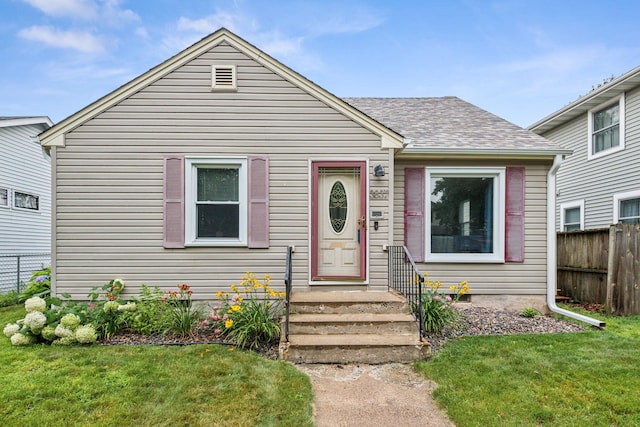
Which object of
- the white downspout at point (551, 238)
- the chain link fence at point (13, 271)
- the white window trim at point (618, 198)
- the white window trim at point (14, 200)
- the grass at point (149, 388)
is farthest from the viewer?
the white window trim at point (14, 200)

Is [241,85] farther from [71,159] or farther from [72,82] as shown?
[72,82]

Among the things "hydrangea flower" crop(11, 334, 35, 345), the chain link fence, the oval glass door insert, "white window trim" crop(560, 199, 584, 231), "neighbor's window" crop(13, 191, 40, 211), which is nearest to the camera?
"hydrangea flower" crop(11, 334, 35, 345)

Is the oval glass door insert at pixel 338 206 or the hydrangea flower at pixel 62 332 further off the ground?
the oval glass door insert at pixel 338 206

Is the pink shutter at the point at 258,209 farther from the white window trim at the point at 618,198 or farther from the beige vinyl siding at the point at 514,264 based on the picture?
the white window trim at the point at 618,198

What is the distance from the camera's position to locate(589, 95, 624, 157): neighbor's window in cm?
884

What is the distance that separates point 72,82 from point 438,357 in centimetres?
1606

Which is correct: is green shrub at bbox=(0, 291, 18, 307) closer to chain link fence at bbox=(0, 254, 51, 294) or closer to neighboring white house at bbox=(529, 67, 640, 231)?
chain link fence at bbox=(0, 254, 51, 294)

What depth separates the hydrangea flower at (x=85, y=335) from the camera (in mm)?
4453

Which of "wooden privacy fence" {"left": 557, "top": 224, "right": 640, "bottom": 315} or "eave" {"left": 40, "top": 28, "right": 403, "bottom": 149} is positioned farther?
"wooden privacy fence" {"left": 557, "top": 224, "right": 640, "bottom": 315}

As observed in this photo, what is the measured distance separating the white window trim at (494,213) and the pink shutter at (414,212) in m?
0.10

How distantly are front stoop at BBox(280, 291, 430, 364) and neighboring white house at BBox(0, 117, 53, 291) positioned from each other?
9.75m


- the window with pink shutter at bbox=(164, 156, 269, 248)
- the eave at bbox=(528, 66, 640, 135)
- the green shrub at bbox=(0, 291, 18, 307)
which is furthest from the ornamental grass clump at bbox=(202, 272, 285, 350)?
the eave at bbox=(528, 66, 640, 135)

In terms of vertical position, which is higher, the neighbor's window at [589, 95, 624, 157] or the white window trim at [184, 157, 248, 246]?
the neighbor's window at [589, 95, 624, 157]

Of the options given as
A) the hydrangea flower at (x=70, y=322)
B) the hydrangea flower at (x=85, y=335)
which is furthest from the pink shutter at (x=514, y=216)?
the hydrangea flower at (x=70, y=322)
